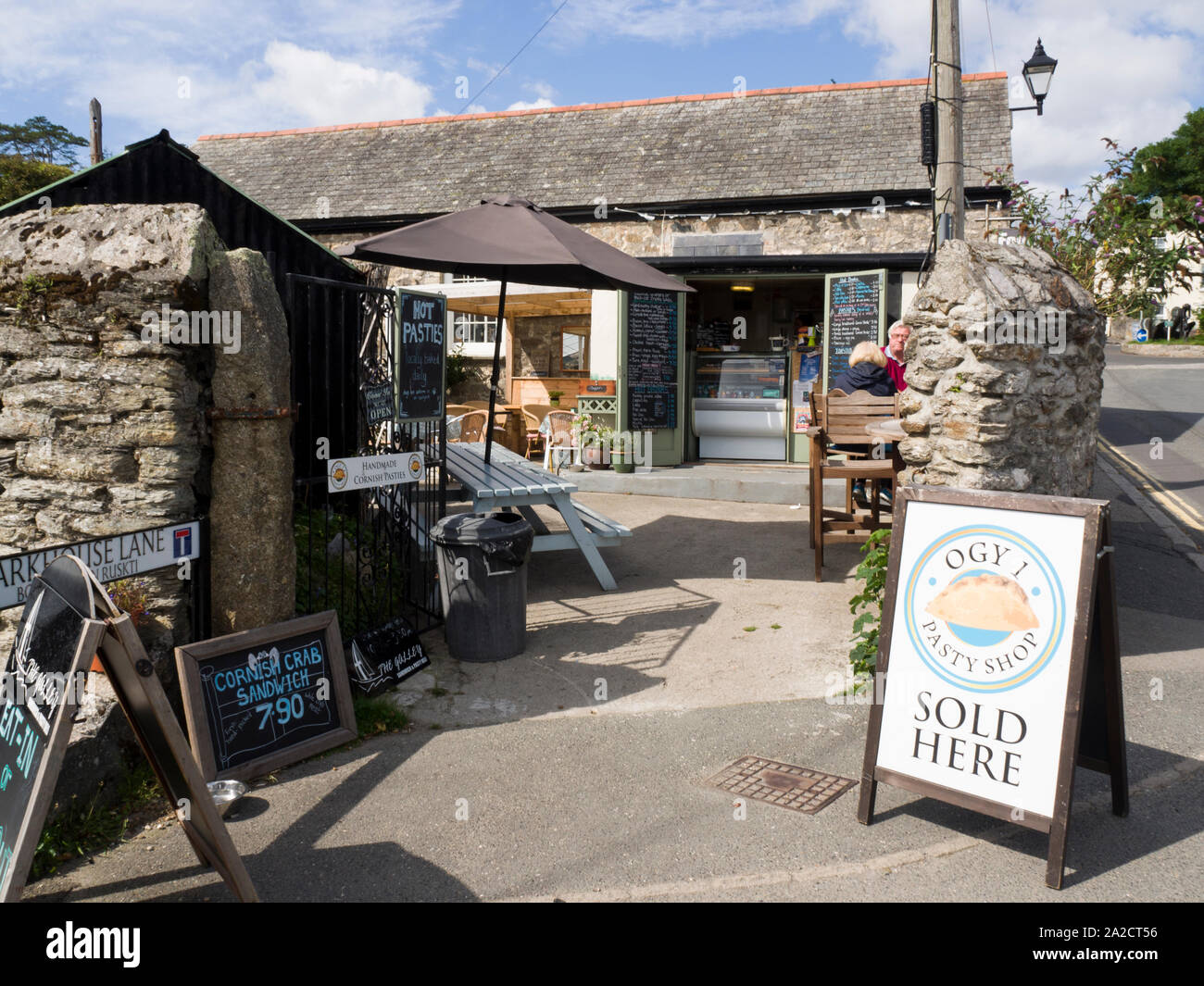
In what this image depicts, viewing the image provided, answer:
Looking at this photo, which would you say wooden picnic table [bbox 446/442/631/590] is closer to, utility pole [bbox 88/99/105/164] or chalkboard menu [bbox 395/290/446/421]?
chalkboard menu [bbox 395/290/446/421]

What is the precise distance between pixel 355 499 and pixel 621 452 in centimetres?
423

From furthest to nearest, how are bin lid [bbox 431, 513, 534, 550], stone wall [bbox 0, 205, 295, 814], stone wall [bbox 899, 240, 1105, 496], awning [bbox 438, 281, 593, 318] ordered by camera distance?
awning [bbox 438, 281, 593, 318]
bin lid [bbox 431, 513, 534, 550]
stone wall [bbox 899, 240, 1105, 496]
stone wall [bbox 0, 205, 295, 814]

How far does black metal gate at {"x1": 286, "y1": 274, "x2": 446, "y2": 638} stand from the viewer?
5.45 meters

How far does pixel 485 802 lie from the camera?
12.8 ft

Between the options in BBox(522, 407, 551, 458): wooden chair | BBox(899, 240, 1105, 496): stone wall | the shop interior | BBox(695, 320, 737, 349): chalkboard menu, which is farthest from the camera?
BBox(695, 320, 737, 349): chalkboard menu

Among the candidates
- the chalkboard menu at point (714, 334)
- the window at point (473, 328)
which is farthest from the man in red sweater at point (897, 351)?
the window at point (473, 328)

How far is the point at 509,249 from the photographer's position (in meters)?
6.05

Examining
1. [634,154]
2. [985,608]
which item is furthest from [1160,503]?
[634,154]

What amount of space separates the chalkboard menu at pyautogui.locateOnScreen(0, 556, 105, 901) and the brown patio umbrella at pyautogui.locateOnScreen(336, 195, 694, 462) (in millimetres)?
3236

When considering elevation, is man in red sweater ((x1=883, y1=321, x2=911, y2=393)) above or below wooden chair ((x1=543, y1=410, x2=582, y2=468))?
above

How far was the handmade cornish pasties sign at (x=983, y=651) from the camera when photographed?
3387 mm

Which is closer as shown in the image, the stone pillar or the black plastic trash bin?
the stone pillar

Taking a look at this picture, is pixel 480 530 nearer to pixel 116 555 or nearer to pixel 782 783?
pixel 116 555

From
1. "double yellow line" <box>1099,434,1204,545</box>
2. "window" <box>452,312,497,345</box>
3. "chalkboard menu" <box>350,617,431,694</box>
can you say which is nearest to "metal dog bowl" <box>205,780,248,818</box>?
"chalkboard menu" <box>350,617,431,694</box>
